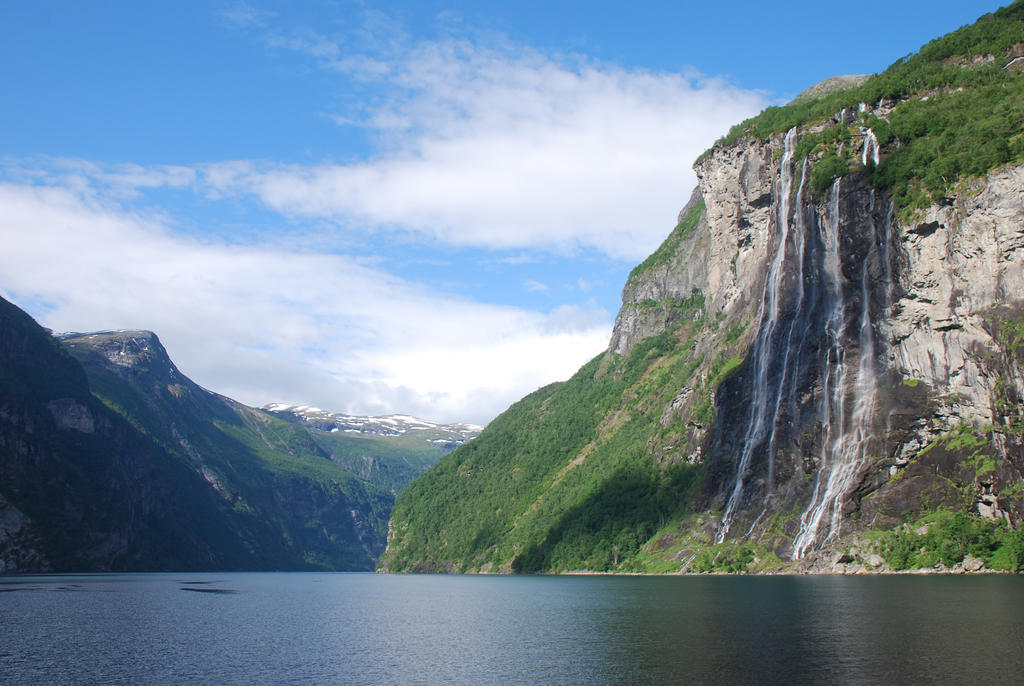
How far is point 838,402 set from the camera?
102250 millimetres

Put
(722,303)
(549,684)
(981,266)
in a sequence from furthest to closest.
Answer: (722,303) → (981,266) → (549,684)

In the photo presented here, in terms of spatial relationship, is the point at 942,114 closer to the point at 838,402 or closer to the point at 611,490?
the point at 838,402

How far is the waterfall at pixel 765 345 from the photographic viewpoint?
365 ft

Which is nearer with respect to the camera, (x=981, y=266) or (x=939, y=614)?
(x=939, y=614)

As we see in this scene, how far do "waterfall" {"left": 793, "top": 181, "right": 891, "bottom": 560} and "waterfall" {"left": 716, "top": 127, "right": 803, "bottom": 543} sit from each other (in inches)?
373

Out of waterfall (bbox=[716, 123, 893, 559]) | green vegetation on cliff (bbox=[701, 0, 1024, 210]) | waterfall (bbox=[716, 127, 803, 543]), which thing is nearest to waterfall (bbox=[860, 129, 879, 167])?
waterfall (bbox=[716, 123, 893, 559])

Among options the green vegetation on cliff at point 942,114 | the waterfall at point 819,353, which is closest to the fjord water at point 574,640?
the waterfall at point 819,353

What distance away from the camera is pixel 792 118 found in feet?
433

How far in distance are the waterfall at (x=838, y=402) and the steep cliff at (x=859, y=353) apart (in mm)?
297

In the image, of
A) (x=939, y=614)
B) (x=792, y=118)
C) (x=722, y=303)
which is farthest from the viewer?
(x=722, y=303)

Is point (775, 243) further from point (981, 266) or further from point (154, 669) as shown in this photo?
point (154, 669)

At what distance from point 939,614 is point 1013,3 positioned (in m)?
125

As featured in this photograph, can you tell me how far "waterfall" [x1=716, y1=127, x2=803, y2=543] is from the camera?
111375 millimetres

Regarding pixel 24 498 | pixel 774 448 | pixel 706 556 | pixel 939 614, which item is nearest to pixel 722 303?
pixel 774 448
